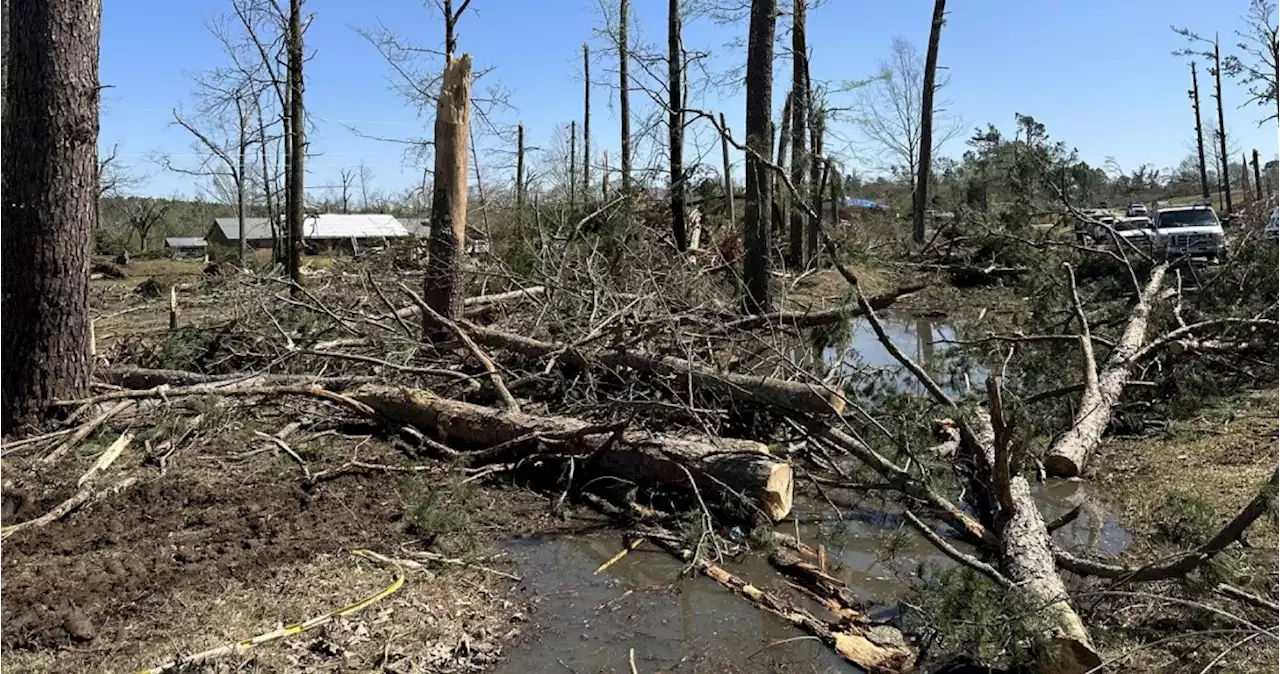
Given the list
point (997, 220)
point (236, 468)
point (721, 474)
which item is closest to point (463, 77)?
point (236, 468)

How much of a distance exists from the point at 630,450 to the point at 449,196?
414 centimetres

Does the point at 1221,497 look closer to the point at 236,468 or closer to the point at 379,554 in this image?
the point at 379,554

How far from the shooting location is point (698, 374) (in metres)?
6.66

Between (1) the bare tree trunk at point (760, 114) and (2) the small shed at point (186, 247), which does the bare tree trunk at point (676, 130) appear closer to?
(1) the bare tree trunk at point (760, 114)

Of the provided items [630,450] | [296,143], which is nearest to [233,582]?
[630,450]

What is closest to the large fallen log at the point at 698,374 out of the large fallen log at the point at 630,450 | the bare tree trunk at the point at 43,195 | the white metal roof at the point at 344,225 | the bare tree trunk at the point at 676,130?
the large fallen log at the point at 630,450

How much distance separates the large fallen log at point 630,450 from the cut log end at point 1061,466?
1.93m

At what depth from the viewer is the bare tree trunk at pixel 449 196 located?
895cm

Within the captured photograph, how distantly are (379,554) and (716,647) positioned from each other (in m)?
1.84

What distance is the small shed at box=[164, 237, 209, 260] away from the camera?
37.6 meters

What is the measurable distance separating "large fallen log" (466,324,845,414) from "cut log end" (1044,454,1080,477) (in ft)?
4.92

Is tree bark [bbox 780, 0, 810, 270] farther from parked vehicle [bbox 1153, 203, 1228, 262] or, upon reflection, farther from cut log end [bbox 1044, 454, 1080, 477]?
cut log end [bbox 1044, 454, 1080, 477]

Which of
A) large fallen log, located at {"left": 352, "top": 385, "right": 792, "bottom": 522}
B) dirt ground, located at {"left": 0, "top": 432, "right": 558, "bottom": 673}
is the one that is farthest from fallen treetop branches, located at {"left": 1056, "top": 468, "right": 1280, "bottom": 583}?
dirt ground, located at {"left": 0, "top": 432, "right": 558, "bottom": 673}

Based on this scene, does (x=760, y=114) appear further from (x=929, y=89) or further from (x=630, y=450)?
(x=929, y=89)
